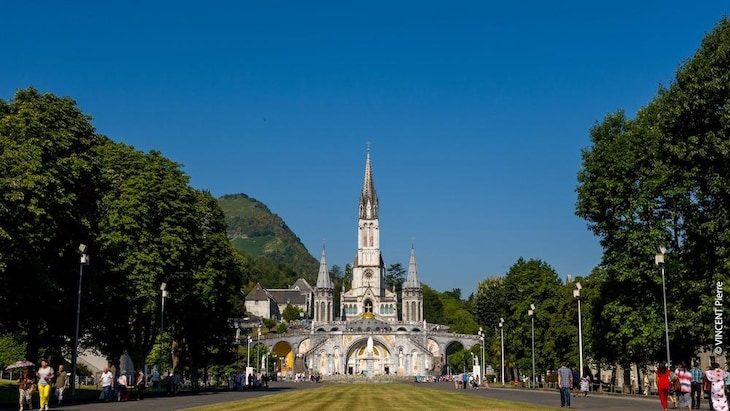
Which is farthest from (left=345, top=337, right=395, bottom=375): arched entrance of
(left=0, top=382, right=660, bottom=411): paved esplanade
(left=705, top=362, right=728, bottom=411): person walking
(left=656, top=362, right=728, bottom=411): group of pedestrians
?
(left=705, top=362, right=728, bottom=411): person walking

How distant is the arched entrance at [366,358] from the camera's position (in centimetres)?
17125

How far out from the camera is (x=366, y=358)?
170 m

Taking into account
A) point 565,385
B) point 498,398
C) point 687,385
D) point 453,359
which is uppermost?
point 687,385

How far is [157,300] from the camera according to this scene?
5394 centimetres

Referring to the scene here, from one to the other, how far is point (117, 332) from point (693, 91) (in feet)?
121

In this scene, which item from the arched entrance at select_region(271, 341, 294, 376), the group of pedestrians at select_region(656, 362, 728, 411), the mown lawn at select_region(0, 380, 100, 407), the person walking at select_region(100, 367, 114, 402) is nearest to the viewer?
the group of pedestrians at select_region(656, 362, 728, 411)

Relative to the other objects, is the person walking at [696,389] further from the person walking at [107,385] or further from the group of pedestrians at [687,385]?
the person walking at [107,385]

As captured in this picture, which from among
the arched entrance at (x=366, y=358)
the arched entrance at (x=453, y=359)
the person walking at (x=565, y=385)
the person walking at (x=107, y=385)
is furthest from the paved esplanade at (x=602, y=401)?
the arched entrance at (x=366, y=358)

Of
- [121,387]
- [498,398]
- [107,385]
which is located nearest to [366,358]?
[498,398]

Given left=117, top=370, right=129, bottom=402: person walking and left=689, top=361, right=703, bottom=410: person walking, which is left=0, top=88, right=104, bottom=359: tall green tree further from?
left=689, top=361, right=703, bottom=410: person walking

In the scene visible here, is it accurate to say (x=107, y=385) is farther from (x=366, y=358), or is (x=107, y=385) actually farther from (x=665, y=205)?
(x=366, y=358)

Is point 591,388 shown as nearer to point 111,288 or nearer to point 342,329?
point 111,288

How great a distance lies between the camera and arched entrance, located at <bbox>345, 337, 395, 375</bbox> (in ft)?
562

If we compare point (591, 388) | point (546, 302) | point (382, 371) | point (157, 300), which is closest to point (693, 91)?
point (591, 388)
